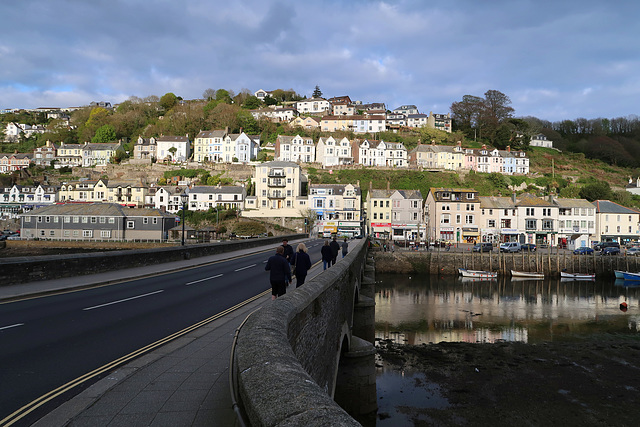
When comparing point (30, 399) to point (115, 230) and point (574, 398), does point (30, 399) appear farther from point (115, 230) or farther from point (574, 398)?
point (115, 230)

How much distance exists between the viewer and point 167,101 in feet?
510

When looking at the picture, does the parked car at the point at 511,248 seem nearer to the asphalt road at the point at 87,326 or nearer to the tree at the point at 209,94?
the asphalt road at the point at 87,326

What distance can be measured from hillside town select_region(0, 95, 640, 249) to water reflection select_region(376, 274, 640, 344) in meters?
19.8

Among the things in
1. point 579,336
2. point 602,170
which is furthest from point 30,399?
point 602,170

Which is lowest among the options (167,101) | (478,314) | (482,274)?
(478,314)

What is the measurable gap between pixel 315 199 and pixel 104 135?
8726 centimetres

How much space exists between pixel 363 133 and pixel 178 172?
2168 inches

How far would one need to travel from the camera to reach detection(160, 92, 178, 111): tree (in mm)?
155000

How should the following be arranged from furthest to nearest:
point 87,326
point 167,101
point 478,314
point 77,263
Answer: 1. point 167,101
2. point 478,314
3. point 77,263
4. point 87,326

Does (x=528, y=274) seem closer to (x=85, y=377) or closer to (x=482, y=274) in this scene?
(x=482, y=274)

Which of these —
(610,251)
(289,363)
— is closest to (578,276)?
(610,251)

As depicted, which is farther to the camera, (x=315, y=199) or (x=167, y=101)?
(x=167, y=101)

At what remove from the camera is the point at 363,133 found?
406 feet

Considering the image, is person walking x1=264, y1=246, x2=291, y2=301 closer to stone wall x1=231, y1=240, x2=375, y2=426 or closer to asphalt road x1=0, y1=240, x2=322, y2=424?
asphalt road x1=0, y1=240, x2=322, y2=424
